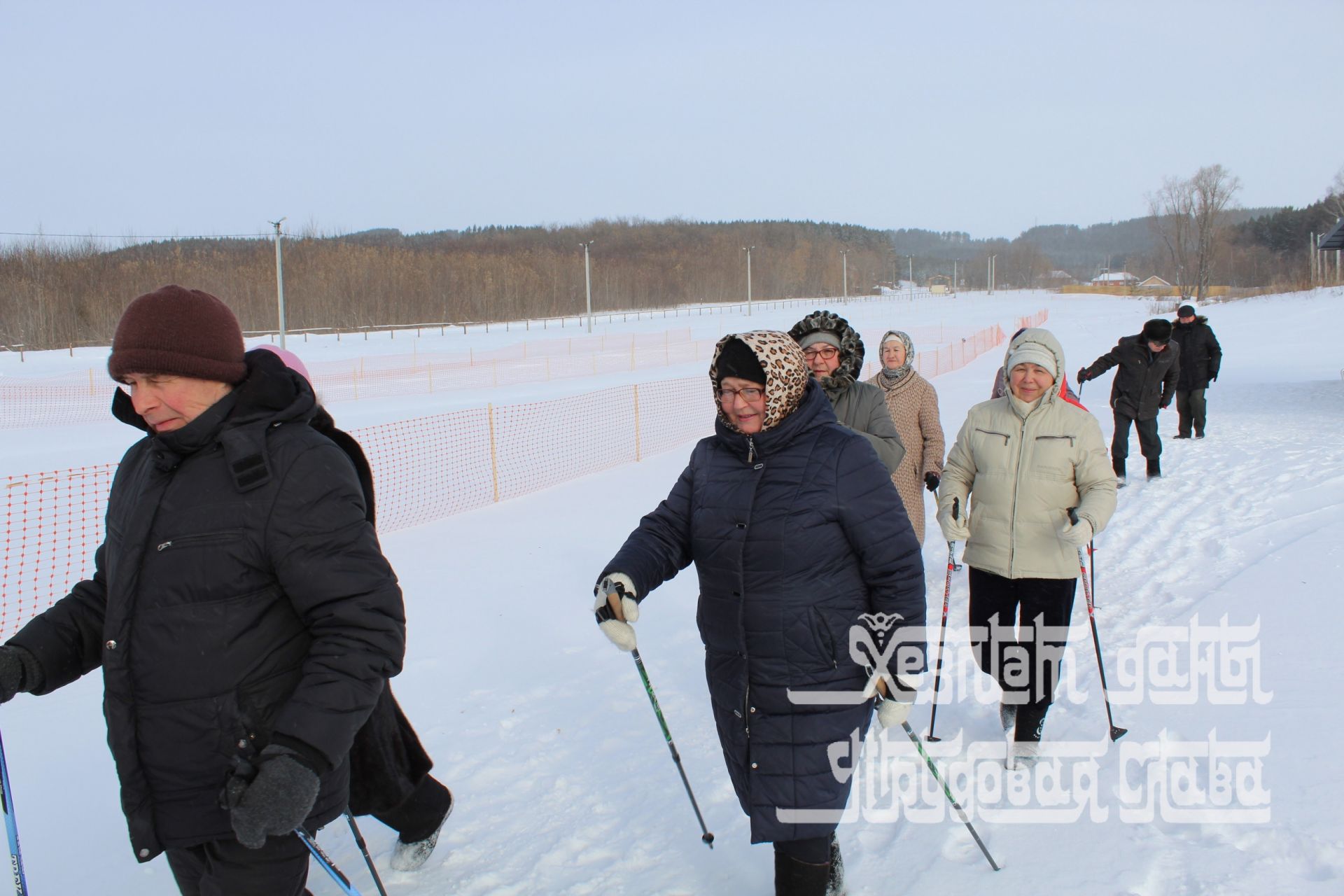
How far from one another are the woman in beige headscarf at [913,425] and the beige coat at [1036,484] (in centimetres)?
127

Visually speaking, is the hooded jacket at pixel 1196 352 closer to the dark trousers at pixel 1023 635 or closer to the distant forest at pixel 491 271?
the dark trousers at pixel 1023 635

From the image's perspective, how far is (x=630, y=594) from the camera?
260 cm

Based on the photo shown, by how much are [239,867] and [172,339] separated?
1.15 m

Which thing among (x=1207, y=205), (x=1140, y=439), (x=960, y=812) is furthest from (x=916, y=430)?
(x=1207, y=205)

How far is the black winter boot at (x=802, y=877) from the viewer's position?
8.10 ft

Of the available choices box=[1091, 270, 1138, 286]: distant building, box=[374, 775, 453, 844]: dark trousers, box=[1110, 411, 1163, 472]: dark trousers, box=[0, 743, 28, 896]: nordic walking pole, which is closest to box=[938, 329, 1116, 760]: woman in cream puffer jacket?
box=[374, 775, 453, 844]: dark trousers

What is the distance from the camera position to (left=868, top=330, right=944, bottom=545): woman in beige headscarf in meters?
5.06

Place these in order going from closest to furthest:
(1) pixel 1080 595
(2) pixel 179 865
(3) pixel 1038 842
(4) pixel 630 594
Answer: (2) pixel 179 865 < (4) pixel 630 594 < (3) pixel 1038 842 < (1) pixel 1080 595

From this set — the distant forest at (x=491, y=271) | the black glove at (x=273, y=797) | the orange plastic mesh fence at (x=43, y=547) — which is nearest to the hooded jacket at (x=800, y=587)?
the black glove at (x=273, y=797)

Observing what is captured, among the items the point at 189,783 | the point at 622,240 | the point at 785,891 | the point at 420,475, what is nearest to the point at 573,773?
the point at 785,891

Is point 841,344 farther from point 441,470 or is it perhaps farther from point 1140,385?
point 441,470

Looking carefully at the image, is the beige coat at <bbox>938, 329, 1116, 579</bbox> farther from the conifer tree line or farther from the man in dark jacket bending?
the conifer tree line

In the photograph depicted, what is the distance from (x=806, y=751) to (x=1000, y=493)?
5.64 feet

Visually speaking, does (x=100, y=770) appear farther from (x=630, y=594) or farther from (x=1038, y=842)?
(x=1038, y=842)
